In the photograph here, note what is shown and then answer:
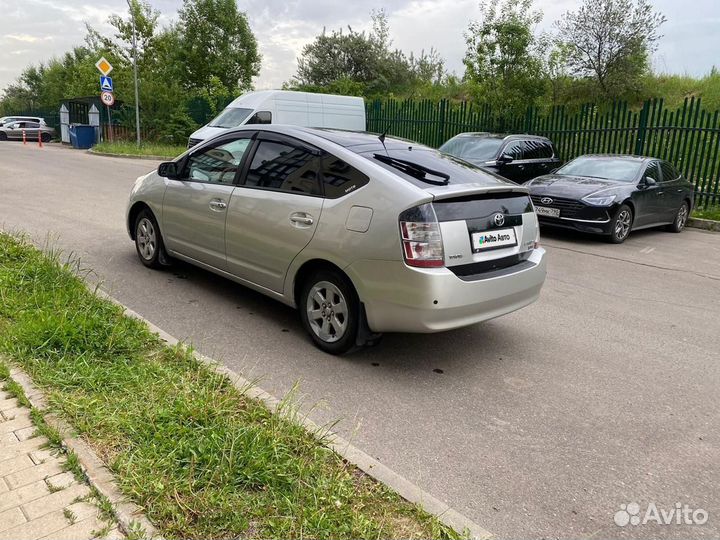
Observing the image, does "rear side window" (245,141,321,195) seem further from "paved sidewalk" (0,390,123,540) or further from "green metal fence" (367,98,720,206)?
"green metal fence" (367,98,720,206)

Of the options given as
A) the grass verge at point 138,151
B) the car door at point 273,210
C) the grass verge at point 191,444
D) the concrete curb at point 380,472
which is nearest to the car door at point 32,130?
the grass verge at point 138,151

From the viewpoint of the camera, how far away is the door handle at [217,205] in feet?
17.2

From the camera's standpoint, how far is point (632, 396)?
13.4ft

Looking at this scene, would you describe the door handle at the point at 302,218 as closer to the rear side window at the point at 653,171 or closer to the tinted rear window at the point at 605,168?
the tinted rear window at the point at 605,168

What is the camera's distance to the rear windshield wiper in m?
4.26

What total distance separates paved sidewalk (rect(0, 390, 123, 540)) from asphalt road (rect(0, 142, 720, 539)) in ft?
4.64

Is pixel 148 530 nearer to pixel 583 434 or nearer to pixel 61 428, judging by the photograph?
pixel 61 428

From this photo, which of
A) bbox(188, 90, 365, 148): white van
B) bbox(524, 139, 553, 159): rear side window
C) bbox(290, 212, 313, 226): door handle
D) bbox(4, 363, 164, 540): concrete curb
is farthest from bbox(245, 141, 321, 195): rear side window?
bbox(188, 90, 365, 148): white van

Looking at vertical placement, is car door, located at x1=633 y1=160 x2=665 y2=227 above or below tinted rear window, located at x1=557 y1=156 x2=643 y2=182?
below

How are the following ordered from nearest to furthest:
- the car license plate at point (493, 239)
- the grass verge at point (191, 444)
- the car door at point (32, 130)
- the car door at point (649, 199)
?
the grass verge at point (191, 444) → the car license plate at point (493, 239) → the car door at point (649, 199) → the car door at point (32, 130)

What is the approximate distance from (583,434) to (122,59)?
1621 inches

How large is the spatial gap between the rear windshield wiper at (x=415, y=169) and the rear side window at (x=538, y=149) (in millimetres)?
9113

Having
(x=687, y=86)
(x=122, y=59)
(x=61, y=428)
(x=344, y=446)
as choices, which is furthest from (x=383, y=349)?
(x=122, y=59)

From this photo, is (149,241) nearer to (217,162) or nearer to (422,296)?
(217,162)
